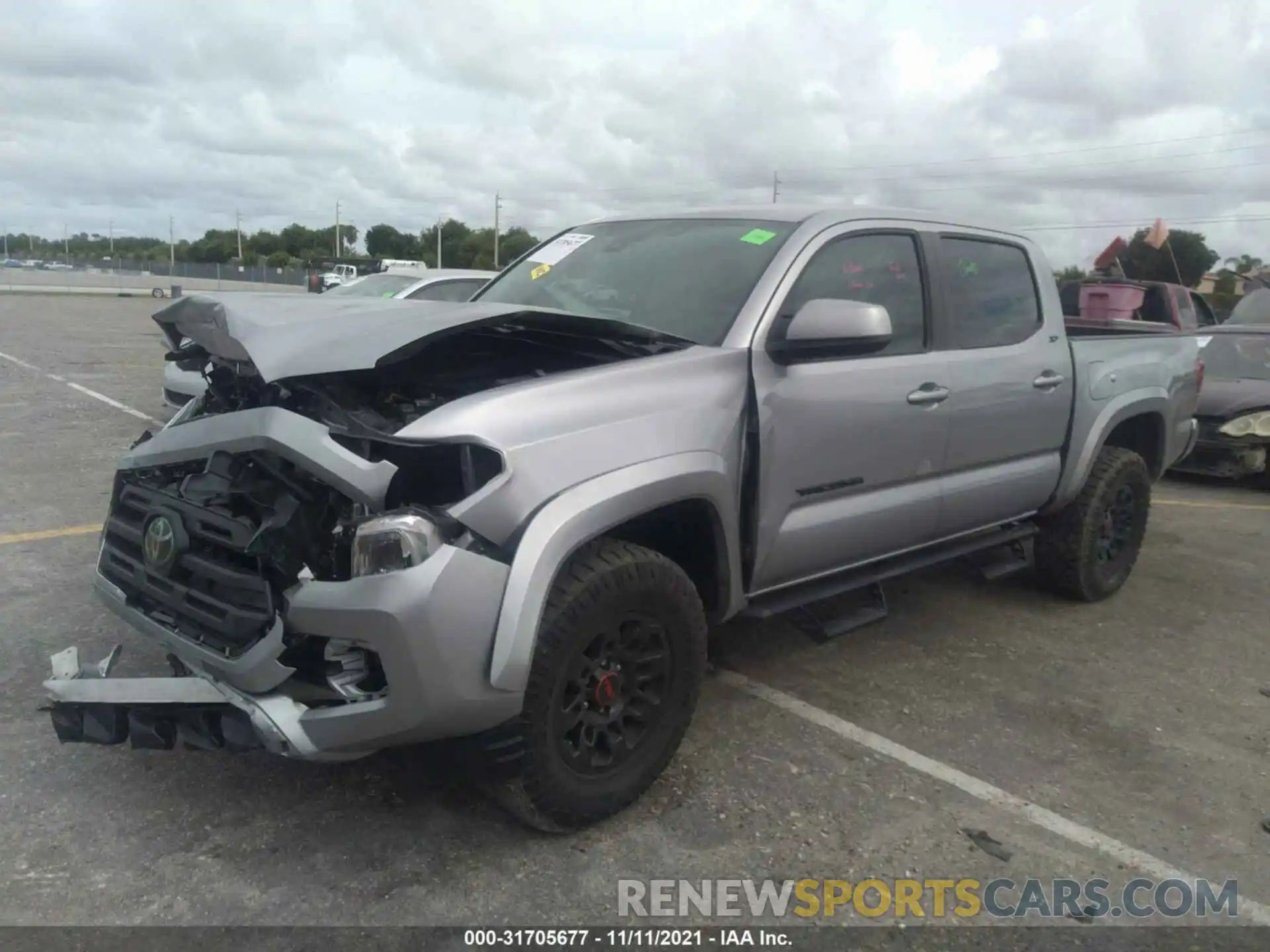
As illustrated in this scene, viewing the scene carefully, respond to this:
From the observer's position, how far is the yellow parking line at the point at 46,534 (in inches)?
224

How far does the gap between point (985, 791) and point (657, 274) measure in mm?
2197

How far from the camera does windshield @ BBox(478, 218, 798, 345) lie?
3775 mm

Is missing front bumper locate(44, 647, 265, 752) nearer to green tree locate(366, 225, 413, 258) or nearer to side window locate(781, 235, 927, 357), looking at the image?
side window locate(781, 235, 927, 357)

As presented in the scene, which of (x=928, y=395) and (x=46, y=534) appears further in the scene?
(x=46, y=534)

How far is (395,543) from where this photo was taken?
2.61 m

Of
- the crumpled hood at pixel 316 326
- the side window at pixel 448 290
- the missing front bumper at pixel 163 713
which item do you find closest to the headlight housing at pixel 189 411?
the crumpled hood at pixel 316 326

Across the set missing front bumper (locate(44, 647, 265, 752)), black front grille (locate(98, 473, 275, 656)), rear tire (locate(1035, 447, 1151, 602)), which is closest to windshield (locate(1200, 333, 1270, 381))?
rear tire (locate(1035, 447, 1151, 602))

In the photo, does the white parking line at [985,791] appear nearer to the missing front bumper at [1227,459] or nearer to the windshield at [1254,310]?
the missing front bumper at [1227,459]

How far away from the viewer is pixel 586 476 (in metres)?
2.92

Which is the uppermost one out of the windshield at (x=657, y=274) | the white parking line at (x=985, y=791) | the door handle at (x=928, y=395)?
the windshield at (x=657, y=274)

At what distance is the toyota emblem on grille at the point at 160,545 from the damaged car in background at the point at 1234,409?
8483 millimetres

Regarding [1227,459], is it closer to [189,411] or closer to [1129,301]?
[1129,301]

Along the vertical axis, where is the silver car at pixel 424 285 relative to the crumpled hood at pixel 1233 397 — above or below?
above

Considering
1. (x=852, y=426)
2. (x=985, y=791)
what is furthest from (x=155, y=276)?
(x=985, y=791)
